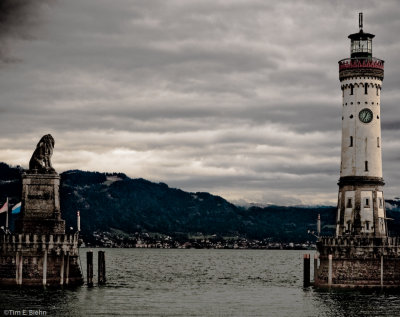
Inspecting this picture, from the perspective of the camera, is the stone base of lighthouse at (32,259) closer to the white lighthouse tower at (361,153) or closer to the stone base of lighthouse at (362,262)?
the stone base of lighthouse at (362,262)

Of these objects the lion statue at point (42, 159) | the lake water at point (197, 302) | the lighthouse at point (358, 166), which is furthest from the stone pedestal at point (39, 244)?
the lighthouse at point (358, 166)

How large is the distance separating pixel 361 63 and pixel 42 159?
35789 millimetres

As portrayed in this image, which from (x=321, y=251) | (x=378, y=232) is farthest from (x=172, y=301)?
(x=378, y=232)

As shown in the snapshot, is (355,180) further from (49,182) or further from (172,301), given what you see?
(49,182)

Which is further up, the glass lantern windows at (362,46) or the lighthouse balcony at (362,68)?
the glass lantern windows at (362,46)

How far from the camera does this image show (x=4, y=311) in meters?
72.7

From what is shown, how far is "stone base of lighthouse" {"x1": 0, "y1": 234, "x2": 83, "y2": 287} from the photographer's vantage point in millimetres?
88375

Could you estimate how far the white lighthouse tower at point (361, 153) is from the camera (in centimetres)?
9238

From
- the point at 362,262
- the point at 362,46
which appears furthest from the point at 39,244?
the point at 362,46

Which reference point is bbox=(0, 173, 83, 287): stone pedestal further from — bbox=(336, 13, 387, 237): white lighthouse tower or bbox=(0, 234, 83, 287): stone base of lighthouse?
bbox=(336, 13, 387, 237): white lighthouse tower

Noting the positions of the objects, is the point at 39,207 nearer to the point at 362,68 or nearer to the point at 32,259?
the point at 32,259

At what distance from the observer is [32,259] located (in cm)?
8862

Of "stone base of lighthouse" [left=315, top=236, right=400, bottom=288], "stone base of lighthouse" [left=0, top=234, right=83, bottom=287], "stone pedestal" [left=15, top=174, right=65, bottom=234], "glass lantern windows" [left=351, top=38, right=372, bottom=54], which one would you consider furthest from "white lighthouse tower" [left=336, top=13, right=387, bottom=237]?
"stone pedestal" [left=15, top=174, right=65, bottom=234]

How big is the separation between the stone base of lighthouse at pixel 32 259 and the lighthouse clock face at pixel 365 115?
34.0m
